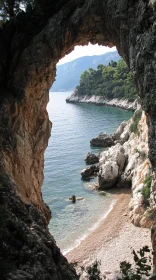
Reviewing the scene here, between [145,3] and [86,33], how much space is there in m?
6.75

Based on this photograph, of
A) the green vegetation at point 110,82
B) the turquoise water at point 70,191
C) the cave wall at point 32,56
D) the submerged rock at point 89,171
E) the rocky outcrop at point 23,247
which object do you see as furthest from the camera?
the green vegetation at point 110,82

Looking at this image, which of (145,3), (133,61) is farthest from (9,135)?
(145,3)

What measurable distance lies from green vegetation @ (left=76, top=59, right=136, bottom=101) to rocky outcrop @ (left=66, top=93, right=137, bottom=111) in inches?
67.3

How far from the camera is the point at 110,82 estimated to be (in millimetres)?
131000

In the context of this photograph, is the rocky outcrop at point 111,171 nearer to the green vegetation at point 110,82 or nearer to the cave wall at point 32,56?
the cave wall at point 32,56

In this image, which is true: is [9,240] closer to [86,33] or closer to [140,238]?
[86,33]

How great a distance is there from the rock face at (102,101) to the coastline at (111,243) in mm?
74772

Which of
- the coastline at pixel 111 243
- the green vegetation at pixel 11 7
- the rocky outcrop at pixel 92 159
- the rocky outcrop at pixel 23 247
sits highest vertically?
the green vegetation at pixel 11 7

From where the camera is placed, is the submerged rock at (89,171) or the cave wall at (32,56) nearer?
the cave wall at (32,56)

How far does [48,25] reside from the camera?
54.4ft

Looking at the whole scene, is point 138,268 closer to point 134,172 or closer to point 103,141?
point 134,172

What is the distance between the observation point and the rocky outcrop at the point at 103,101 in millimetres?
106781

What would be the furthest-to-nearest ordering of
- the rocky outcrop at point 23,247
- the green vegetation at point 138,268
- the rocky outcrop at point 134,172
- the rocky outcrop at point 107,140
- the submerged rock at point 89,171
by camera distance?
1. the rocky outcrop at point 107,140
2. the submerged rock at point 89,171
3. the rocky outcrop at point 134,172
4. the rocky outcrop at point 23,247
5. the green vegetation at point 138,268

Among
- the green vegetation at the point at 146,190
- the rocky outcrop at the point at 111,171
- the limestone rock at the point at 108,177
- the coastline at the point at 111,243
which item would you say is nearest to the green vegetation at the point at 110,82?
the rocky outcrop at the point at 111,171
